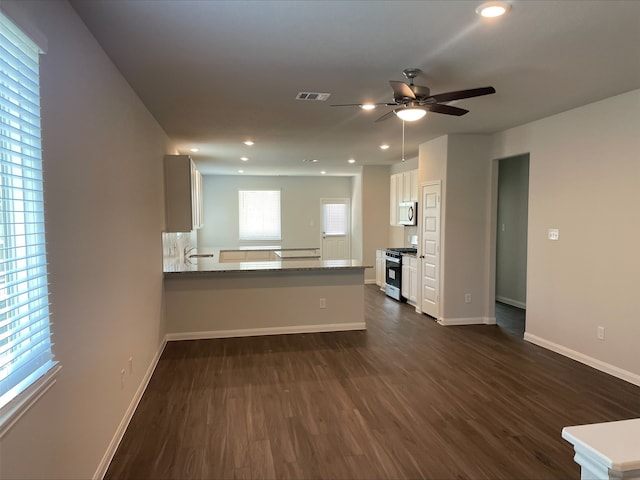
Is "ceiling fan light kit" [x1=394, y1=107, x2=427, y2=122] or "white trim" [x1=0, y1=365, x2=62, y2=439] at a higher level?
→ "ceiling fan light kit" [x1=394, y1=107, x2=427, y2=122]

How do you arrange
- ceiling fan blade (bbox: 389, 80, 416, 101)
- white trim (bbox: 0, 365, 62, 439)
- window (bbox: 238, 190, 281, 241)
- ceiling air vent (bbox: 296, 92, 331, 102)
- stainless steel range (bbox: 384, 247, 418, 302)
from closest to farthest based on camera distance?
white trim (bbox: 0, 365, 62, 439) → ceiling fan blade (bbox: 389, 80, 416, 101) → ceiling air vent (bbox: 296, 92, 331, 102) → stainless steel range (bbox: 384, 247, 418, 302) → window (bbox: 238, 190, 281, 241)

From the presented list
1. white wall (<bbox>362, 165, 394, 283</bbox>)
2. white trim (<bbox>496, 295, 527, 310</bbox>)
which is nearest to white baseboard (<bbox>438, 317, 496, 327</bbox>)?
white trim (<bbox>496, 295, 527, 310</bbox>)

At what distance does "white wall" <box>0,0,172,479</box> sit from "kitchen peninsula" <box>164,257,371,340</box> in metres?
1.54

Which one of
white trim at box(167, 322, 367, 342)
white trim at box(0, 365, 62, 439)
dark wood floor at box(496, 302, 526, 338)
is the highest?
white trim at box(0, 365, 62, 439)

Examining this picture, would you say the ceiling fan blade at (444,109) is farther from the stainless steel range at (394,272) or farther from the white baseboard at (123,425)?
the stainless steel range at (394,272)

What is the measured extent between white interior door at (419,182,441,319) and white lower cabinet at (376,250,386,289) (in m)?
1.97

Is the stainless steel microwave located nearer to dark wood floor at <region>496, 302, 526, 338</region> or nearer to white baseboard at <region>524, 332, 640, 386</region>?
dark wood floor at <region>496, 302, 526, 338</region>

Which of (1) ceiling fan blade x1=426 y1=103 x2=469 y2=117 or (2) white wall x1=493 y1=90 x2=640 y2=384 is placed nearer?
(1) ceiling fan blade x1=426 y1=103 x2=469 y2=117

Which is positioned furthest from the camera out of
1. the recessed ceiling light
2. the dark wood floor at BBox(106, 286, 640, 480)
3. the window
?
the window

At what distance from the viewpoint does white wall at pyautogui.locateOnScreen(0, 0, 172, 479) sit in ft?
5.32

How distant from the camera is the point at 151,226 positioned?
3.91m

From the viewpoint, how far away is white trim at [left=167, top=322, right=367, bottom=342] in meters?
4.84

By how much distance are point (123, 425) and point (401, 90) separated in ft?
9.79

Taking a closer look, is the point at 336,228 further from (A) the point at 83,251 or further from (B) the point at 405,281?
(A) the point at 83,251
